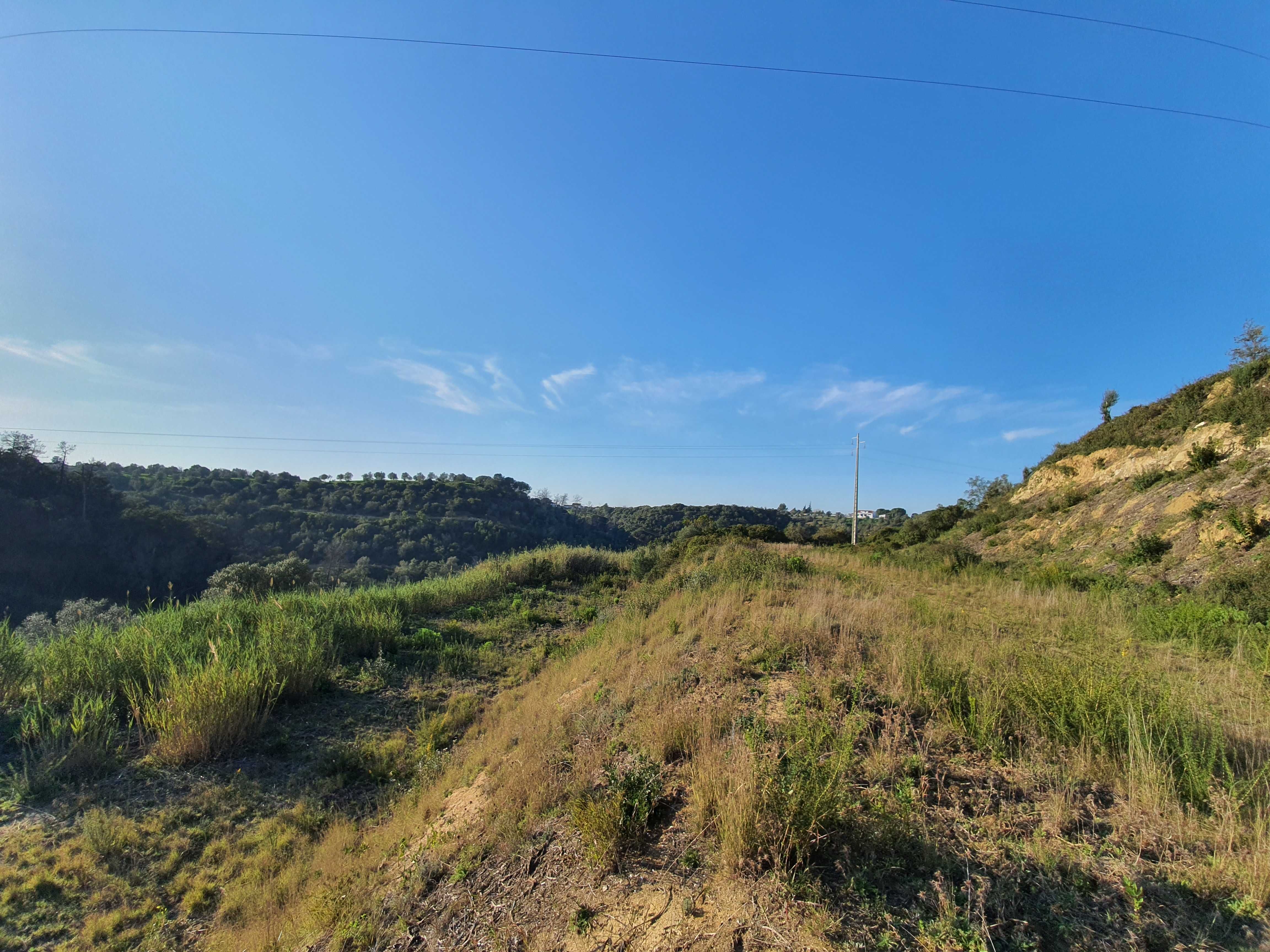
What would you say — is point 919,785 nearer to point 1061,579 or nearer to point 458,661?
point 458,661

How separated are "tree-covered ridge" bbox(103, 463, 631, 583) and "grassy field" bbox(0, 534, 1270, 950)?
60.7 ft

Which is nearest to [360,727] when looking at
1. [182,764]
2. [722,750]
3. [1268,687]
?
[182,764]

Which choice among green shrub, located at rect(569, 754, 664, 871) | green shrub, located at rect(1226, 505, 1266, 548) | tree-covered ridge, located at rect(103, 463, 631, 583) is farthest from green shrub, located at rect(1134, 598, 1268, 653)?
tree-covered ridge, located at rect(103, 463, 631, 583)

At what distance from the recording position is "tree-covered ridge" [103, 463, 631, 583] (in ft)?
105

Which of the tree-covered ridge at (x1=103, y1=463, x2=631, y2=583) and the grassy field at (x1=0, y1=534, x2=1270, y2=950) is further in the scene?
the tree-covered ridge at (x1=103, y1=463, x2=631, y2=583)

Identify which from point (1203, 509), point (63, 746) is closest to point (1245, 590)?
point (1203, 509)

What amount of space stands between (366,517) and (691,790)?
40397mm

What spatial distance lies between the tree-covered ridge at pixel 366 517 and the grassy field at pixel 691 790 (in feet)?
60.7

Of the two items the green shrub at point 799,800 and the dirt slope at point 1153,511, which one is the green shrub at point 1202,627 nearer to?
the dirt slope at point 1153,511

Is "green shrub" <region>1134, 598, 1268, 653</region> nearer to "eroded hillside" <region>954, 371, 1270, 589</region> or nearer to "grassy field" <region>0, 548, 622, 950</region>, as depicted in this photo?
"eroded hillside" <region>954, 371, 1270, 589</region>

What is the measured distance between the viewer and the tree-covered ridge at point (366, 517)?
32125 millimetres

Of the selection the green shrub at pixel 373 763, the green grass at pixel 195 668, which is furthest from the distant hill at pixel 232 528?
the green shrub at pixel 373 763

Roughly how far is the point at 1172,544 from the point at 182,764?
1937 cm

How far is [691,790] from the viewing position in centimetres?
354
